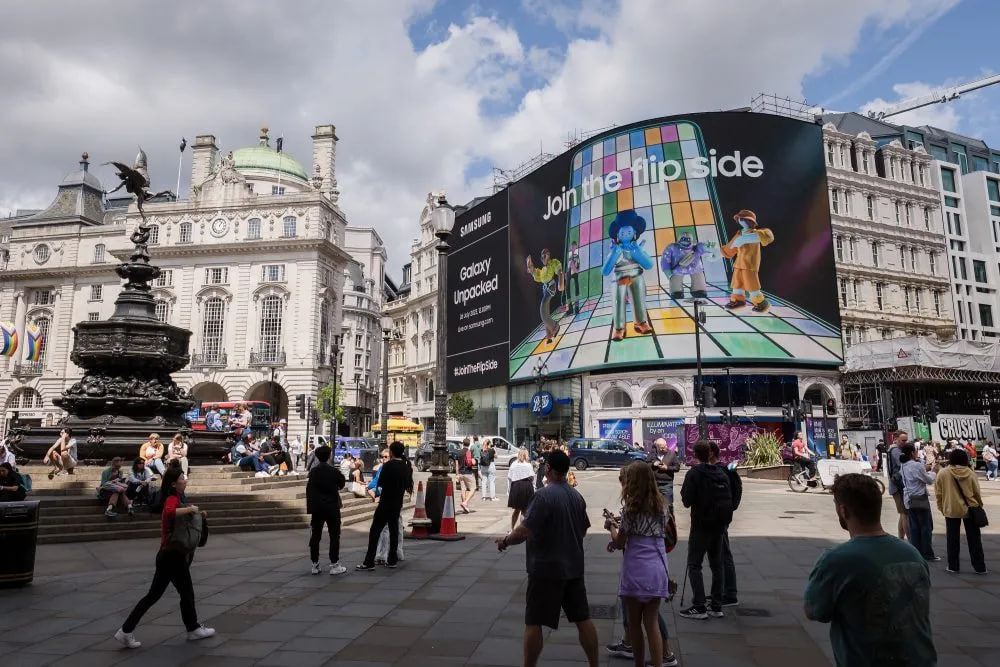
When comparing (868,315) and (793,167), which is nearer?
(793,167)

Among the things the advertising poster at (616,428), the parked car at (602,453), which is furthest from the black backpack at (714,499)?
the advertising poster at (616,428)

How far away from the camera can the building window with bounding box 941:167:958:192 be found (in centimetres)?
6006

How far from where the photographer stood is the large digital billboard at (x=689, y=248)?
1705 inches

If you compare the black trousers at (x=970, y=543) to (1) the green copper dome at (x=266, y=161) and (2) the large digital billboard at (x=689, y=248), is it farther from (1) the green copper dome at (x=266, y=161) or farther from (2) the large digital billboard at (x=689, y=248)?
(1) the green copper dome at (x=266, y=161)

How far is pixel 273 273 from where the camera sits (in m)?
58.7

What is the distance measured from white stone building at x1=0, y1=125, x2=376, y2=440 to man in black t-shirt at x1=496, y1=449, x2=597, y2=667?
52907mm

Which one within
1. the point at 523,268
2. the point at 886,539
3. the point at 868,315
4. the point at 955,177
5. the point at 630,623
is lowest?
the point at 630,623

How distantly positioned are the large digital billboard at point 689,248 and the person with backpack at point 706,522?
114 feet

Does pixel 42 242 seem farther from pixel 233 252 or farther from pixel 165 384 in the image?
pixel 165 384

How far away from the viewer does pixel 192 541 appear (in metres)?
5.98

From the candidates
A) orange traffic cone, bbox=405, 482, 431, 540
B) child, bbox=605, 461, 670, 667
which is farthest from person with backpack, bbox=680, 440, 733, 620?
orange traffic cone, bbox=405, 482, 431, 540

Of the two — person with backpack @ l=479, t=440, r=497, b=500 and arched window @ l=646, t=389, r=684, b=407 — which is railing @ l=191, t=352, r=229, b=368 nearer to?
arched window @ l=646, t=389, r=684, b=407

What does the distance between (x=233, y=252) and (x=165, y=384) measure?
45.2 m

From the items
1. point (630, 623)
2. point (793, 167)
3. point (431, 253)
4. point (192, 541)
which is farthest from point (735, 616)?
point (431, 253)
